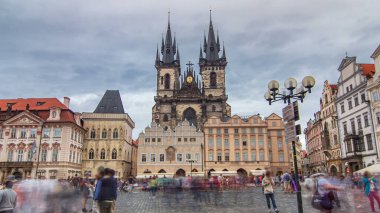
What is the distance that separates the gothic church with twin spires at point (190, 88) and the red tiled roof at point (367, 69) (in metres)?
33.4

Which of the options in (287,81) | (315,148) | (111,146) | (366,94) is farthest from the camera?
(315,148)

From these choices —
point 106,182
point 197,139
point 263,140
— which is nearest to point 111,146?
point 197,139

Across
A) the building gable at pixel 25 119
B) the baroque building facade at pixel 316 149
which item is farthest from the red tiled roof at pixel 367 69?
the building gable at pixel 25 119

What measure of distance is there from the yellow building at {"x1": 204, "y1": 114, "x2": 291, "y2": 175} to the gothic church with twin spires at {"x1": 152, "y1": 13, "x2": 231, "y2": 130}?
1044 cm

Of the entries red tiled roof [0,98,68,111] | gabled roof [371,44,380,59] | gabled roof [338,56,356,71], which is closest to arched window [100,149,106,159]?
red tiled roof [0,98,68,111]

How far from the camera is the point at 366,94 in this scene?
35.7m

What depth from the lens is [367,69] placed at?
3762 cm

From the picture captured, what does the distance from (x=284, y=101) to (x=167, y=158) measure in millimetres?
44237

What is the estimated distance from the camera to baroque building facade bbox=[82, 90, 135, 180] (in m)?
53.7

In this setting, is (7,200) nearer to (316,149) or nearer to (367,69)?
(367,69)

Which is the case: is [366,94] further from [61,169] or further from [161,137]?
[61,169]

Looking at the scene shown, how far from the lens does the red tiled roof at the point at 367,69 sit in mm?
36122

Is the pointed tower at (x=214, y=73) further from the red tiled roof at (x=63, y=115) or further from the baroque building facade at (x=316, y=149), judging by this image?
the red tiled roof at (x=63, y=115)

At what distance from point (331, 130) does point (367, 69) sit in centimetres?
1312
